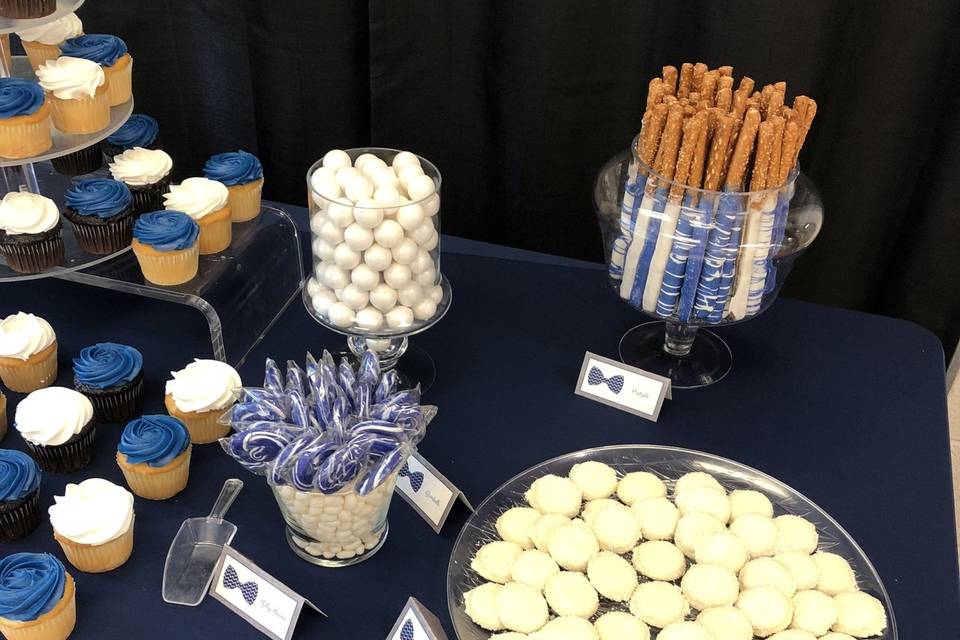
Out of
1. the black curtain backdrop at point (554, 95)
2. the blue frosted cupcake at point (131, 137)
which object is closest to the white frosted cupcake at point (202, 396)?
the blue frosted cupcake at point (131, 137)

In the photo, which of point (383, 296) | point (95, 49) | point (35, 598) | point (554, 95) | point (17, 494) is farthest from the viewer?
point (554, 95)

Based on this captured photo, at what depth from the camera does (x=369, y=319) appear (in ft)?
4.03

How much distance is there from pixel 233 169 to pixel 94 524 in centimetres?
62

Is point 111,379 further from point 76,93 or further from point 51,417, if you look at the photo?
point 76,93

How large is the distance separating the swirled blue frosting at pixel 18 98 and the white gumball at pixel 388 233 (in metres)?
0.49

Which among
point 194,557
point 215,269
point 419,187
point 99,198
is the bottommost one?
point 194,557

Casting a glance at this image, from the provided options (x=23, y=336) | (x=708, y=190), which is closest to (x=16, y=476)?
(x=23, y=336)

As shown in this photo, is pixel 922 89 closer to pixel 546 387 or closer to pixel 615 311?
pixel 615 311

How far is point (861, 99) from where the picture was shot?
5.85 ft

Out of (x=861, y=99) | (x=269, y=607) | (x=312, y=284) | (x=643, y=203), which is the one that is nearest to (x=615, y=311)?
(x=643, y=203)

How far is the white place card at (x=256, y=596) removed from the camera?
3.43 ft

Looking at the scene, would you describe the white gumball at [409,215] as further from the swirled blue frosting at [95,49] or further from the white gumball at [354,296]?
the swirled blue frosting at [95,49]

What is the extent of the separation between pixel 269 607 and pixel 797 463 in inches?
28.5

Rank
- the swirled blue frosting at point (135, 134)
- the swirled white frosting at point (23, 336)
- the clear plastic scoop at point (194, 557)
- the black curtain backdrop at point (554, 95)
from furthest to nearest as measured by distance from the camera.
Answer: the black curtain backdrop at point (554, 95) → the swirled blue frosting at point (135, 134) → the swirled white frosting at point (23, 336) → the clear plastic scoop at point (194, 557)
